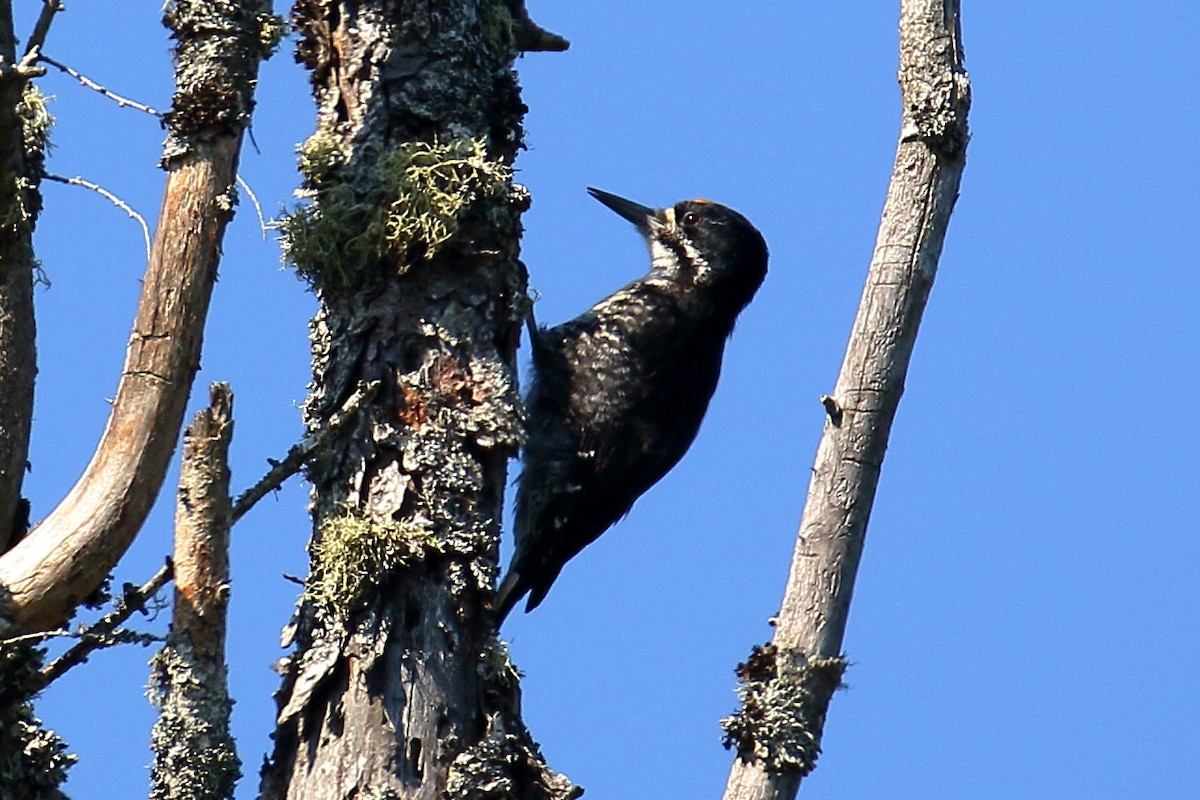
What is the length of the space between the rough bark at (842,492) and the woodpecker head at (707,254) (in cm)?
223

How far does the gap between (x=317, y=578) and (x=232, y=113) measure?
96 cm

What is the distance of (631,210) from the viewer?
20.4 ft

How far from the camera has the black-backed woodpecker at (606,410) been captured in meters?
5.20

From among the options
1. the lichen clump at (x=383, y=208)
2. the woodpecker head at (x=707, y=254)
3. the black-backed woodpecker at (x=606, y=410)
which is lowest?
the lichen clump at (x=383, y=208)

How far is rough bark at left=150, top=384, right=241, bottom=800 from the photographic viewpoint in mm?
3014

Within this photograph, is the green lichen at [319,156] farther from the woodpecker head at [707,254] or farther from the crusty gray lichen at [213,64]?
the woodpecker head at [707,254]

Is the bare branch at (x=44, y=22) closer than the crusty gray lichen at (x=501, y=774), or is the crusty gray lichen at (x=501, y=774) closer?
the bare branch at (x=44, y=22)

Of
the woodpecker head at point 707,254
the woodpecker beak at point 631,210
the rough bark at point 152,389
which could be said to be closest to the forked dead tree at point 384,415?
the rough bark at point 152,389

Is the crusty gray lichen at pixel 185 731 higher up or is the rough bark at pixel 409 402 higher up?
the rough bark at pixel 409 402

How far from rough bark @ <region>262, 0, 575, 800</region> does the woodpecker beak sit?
6.42 feet

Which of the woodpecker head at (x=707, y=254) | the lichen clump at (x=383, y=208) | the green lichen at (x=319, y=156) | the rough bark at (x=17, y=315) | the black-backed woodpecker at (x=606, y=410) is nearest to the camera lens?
the rough bark at (x=17, y=315)

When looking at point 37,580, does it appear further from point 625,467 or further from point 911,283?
point 625,467

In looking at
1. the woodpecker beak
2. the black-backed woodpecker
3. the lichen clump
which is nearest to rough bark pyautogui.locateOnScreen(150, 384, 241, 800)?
the lichen clump

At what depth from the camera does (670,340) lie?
5.50 meters
